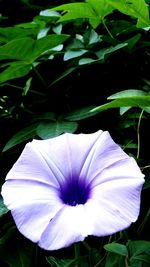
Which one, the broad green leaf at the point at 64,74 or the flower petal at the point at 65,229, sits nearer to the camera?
the flower petal at the point at 65,229

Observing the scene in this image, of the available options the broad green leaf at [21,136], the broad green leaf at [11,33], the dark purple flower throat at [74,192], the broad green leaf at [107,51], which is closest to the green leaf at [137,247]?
the dark purple flower throat at [74,192]

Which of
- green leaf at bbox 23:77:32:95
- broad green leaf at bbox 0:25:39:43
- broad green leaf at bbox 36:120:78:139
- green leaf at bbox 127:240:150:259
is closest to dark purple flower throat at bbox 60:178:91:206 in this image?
green leaf at bbox 127:240:150:259

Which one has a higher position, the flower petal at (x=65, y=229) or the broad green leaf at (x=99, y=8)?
the broad green leaf at (x=99, y=8)

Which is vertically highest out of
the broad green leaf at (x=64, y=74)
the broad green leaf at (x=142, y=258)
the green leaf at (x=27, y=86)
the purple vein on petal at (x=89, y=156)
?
the purple vein on petal at (x=89, y=156)

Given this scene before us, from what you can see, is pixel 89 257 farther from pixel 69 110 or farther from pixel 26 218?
pixel 69 110

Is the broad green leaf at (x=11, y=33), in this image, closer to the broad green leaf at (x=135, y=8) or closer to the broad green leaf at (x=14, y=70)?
the broad green leaf at (x=14, y=70)

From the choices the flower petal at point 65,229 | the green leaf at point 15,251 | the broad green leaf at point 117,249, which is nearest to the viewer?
the flower petal at point 65,229
